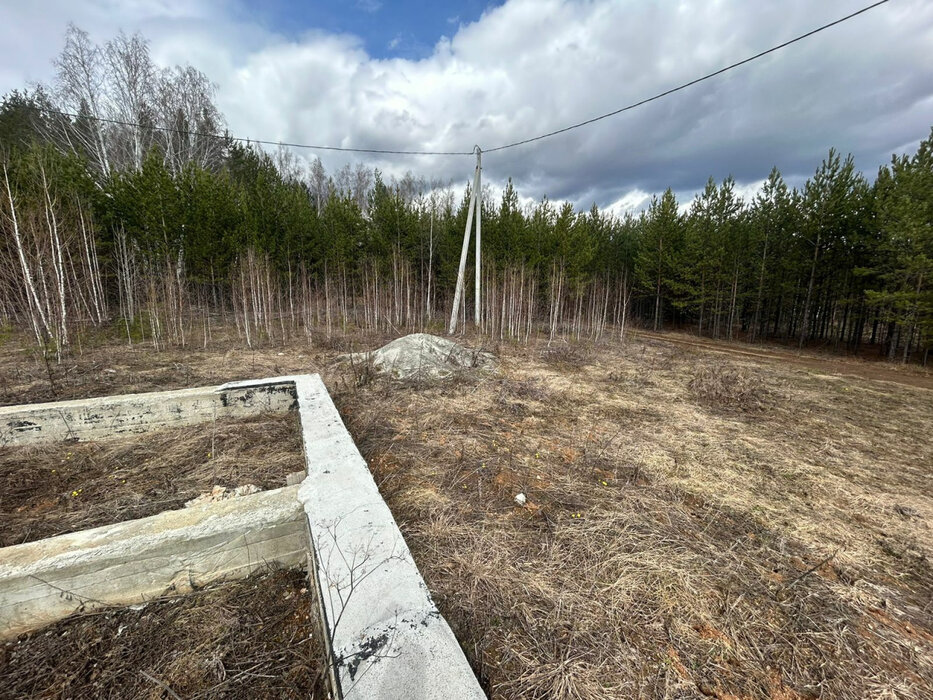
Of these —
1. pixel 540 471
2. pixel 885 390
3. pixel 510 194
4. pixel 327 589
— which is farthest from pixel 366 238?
pixel 885 390

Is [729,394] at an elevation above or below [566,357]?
below

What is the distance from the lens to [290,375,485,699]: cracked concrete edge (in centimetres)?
116

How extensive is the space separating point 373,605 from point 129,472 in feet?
9.29

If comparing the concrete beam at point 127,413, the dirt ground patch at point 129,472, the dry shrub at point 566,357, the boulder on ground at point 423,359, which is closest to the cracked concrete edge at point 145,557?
the dirt ground patch at point 129,472

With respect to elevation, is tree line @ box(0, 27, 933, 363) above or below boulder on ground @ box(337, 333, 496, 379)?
above

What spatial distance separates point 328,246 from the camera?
13.8m

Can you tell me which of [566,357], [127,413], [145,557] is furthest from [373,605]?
[566,357]

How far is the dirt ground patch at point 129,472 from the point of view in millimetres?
2375

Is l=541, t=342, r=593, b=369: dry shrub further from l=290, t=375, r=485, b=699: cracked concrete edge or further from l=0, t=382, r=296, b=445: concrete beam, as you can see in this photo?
l=290, t=375, r=485, b=699: cracked concrete edge

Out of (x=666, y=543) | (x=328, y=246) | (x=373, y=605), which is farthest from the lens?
(x=328, y=246)

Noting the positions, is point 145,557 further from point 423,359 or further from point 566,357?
point 566,357

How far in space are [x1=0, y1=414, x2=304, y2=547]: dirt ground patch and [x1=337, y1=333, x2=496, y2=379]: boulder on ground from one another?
256 cm

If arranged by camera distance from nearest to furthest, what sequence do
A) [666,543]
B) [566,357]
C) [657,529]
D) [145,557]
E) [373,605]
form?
[373,605] < [145,557] < [666,543] < [657,529] < [566,357]

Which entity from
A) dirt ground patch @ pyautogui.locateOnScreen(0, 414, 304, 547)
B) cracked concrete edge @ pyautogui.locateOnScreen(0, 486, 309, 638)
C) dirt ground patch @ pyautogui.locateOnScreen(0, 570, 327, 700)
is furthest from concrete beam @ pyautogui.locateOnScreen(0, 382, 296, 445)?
dirt ground patch @ pyautogui.locateOnScreen(0, 570, 327, 700)
